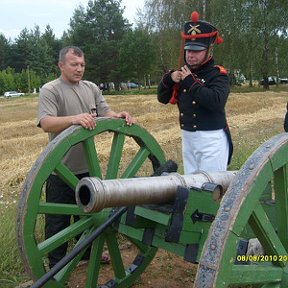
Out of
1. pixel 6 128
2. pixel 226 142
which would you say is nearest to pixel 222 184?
pixel 226 142

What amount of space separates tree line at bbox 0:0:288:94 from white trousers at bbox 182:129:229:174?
32.1 meters

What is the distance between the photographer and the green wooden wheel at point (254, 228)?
2119mm

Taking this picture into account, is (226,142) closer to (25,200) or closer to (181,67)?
(181,67)

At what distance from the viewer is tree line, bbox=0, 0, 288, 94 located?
122 feet

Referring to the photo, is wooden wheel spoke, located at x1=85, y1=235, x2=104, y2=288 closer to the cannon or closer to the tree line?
the cannon

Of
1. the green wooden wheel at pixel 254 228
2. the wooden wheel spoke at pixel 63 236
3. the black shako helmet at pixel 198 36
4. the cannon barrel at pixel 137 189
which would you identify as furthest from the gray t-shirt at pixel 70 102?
the green wooden wheel at pixel 254 228

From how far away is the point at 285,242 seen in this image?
8.84 feet

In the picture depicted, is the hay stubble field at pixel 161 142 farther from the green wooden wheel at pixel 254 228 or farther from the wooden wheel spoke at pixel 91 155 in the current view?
the green wooden wheel at pixel 254 228

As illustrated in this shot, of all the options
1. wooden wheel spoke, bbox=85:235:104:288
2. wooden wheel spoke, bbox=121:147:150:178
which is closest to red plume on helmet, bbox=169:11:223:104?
wooden wheel spoke, bbox=121:147:150:178

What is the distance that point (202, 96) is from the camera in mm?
3633

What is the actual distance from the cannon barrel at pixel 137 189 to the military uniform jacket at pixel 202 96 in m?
0.81

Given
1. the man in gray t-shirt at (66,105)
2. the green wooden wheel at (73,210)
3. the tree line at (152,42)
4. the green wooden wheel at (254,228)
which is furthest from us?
the tree line at (152,42)

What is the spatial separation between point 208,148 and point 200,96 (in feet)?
1.54

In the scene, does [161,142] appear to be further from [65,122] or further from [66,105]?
[65,122]
